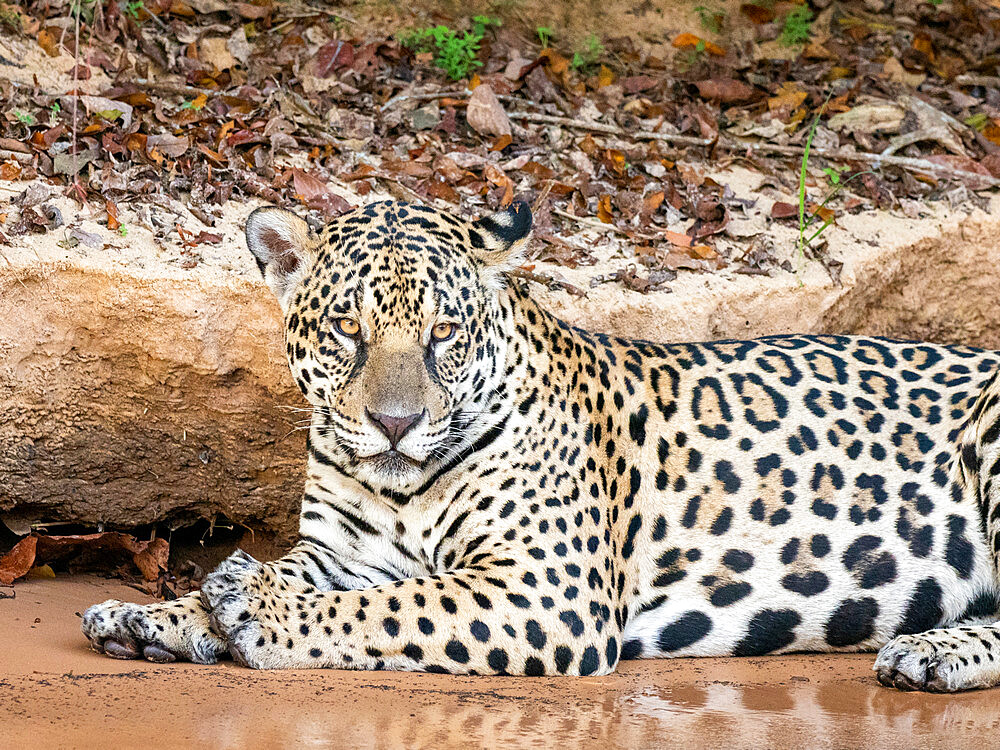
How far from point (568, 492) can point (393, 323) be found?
1.34 metres

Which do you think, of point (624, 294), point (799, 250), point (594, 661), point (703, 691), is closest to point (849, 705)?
point (703, 691)

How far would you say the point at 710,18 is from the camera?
11.6m

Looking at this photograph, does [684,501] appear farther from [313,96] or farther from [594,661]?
[313,96]

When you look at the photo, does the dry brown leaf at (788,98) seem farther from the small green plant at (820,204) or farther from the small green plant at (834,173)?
the small green plant at (834,173)

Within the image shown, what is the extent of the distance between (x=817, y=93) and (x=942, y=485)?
222 inches

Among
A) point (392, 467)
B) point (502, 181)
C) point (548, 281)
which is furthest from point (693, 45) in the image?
point (392, 467)

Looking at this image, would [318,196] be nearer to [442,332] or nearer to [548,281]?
[548,281]

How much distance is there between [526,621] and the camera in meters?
5.73

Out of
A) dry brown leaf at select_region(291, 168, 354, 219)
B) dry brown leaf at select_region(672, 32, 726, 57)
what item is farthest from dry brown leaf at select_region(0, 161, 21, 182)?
dry brown leaf at select_region(672, 32, 726, 57)

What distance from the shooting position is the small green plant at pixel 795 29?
458 inches

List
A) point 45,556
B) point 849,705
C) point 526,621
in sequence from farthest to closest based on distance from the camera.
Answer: point 45,556 → point 526,621 → point 849,705

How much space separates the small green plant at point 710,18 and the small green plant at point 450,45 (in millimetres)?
2188

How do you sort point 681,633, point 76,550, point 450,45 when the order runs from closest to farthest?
point 681,633
point 76,550
point 450,45

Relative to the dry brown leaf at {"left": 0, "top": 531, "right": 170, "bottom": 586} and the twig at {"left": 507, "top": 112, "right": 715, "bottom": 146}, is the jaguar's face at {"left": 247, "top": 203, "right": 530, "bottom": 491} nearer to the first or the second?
the dry brown leaf at {"left": 0, "top": 531, "right": 170, "bottom": 586}
